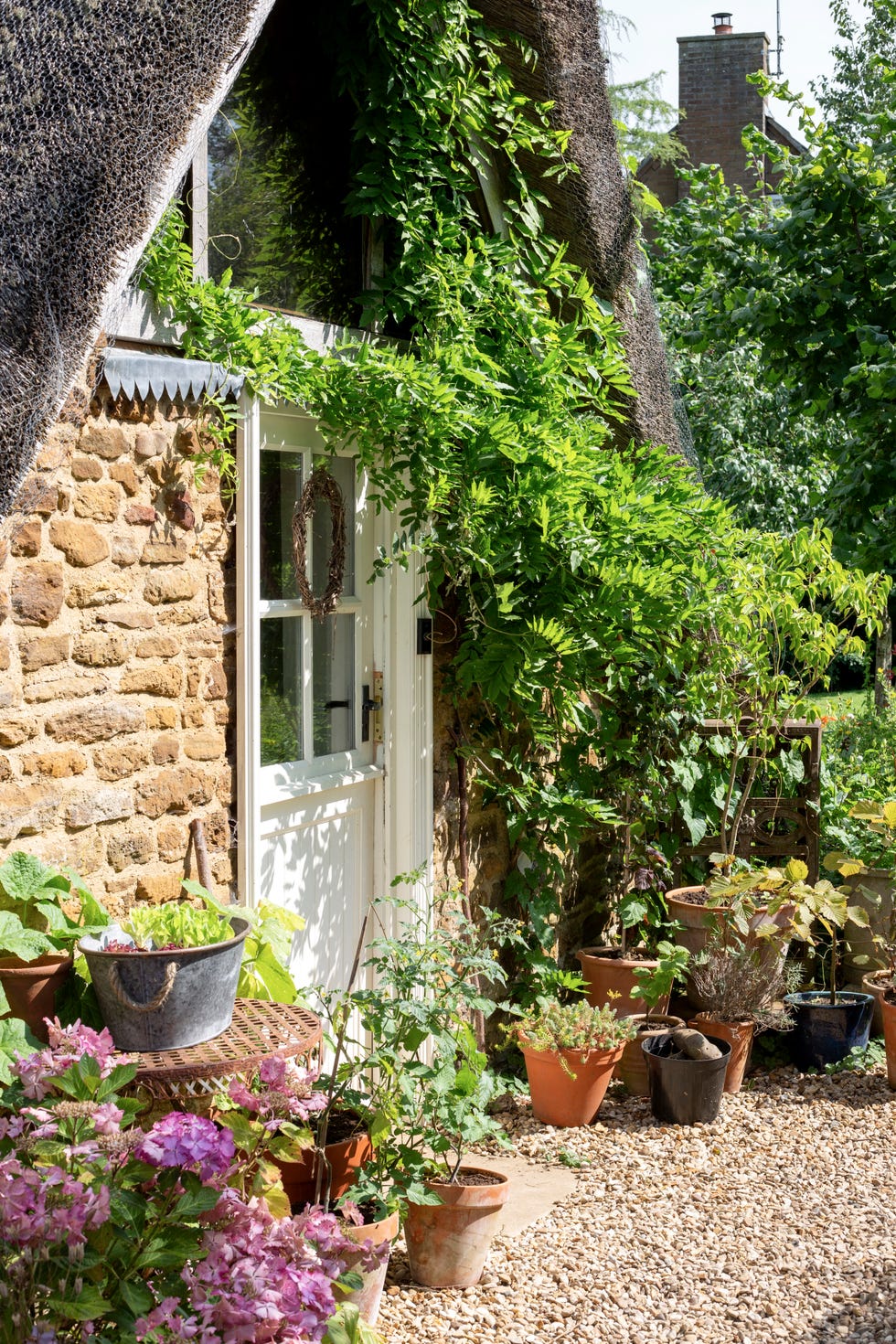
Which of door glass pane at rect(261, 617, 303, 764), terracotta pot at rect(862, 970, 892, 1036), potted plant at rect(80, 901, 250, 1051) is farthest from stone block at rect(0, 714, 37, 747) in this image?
terracotta pot at rect(862, 970, 892, 1036)

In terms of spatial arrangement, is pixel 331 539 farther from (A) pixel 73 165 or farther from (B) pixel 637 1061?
(B) pixel 637 1061

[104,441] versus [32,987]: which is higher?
[104,441]

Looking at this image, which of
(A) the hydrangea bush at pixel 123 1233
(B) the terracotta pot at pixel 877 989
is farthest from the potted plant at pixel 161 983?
(B) the terracotta pot at pixel 877 989

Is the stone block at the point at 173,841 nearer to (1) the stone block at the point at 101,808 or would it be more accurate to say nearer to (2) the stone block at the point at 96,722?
(1) the stone block at the point at 101,808

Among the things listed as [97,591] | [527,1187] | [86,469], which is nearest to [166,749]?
[97,591]

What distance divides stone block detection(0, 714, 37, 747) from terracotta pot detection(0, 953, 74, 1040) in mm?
452

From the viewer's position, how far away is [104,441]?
9.52 feet

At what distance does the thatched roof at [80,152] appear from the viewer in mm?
2299

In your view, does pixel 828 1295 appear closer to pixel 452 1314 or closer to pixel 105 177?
pixel 452 1314

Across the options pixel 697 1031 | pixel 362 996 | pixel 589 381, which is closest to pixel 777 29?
pixel 589 381

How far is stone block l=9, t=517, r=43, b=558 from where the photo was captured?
8.77 ft

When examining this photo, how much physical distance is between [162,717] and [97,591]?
37 cm

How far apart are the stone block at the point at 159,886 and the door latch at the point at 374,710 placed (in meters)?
1.11

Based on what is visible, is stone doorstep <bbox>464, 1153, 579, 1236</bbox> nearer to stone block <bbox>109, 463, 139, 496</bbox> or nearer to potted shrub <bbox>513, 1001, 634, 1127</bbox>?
potted shrub <bbox>513, 1001, 634, 1127</bbox>
